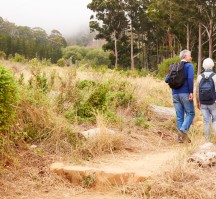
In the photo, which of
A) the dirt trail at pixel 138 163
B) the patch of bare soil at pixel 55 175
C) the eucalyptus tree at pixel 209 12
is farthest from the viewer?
the eucalyptus tree at pixel 209 12

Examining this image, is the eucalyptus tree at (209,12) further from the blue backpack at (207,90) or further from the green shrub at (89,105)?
the blue backpack at (207,90)

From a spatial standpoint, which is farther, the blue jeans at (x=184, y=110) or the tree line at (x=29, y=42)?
the tree line at (x=29, y=42)

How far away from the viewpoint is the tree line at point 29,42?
51000 millimetres

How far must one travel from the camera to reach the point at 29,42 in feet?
178

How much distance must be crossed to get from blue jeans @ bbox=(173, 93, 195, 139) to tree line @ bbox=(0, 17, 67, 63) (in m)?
40.4

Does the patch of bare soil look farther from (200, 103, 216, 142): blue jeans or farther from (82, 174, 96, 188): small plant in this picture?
(200, 103, 216, 142): blue jeans

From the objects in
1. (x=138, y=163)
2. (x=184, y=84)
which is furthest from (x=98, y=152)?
(x=184, y=84)

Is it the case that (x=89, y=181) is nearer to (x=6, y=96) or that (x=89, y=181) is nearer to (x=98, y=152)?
(x=98, y=152)

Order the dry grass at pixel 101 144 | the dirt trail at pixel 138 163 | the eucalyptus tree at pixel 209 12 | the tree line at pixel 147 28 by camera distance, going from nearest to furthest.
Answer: the dirt trail at pixel 138 163
the dry grass at pixel 101 144
the eucalyptus tree at pixel 209 12
the tree line at pixel 147 28

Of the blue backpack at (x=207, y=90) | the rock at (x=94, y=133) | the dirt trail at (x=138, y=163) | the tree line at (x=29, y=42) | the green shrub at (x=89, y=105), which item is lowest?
the dirt trail at (x=138, y=163)

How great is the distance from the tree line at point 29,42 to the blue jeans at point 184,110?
40390 mm

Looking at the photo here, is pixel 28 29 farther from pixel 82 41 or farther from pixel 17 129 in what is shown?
pixel 17 129

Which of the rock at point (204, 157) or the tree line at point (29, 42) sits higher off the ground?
the tree line at point (29, 42)

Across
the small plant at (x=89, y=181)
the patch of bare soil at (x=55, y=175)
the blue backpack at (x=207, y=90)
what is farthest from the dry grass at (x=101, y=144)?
the blue backpack at (x=207, y=90)
